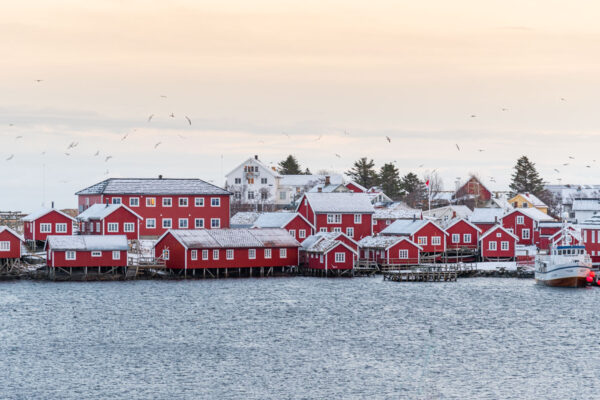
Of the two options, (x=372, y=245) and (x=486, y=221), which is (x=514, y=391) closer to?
(x=372, y=245)

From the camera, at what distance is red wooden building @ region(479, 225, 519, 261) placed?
10275cm

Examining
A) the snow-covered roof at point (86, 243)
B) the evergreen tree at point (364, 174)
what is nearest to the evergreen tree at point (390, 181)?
the evergreen tree at point (364, 174)

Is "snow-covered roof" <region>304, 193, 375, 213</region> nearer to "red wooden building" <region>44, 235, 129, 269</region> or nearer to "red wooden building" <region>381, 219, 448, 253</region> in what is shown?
"red wooden building" <region>381, 219, 448, 253</region>

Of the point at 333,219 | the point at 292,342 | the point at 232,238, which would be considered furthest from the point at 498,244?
the point at 292,342

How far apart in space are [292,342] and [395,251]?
41.5 meters

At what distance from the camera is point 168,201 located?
104750 millimetres

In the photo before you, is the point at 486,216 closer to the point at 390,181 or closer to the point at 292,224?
the point at 292,224

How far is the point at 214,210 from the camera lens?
106 m

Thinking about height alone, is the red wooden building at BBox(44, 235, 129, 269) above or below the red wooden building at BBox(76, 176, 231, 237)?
below

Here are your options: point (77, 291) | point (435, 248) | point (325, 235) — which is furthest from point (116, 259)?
point (435, 248)

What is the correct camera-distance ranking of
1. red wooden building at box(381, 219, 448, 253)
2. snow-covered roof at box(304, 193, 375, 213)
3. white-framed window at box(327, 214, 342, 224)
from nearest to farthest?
red wooden building at box(381, 219, 448, 253)
white-framed window at box(327, 214, 342, 224)
snow-covered roof at box(304, 193, 375, 213)

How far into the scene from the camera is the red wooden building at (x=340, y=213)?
4119 inches

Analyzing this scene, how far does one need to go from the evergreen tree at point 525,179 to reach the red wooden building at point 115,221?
83.5m

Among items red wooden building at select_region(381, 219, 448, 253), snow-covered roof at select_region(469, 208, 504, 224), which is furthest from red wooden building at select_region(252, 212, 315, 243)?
snow-covered roof at select_region(469, 208, 504, 224)
